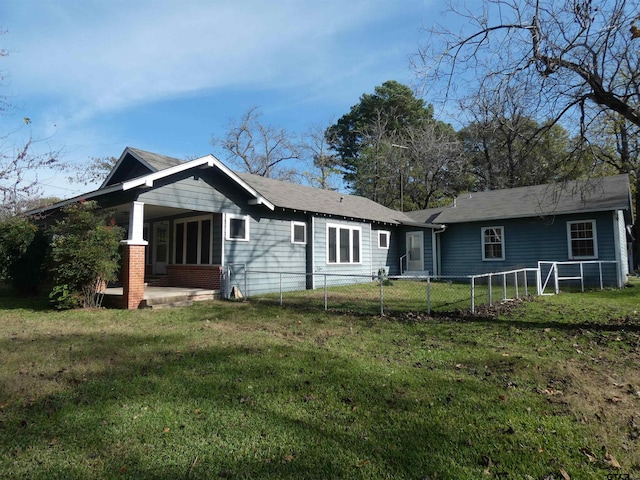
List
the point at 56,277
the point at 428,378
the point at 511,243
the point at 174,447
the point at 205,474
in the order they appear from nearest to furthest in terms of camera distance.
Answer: the point at 205,474
the point at 174,447
the point at 428,378
the point at 56,277
the point at 511,243

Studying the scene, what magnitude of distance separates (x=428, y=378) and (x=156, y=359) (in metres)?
3.66

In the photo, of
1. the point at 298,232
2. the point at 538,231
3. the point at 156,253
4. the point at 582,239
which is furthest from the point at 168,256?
the point at 582,239

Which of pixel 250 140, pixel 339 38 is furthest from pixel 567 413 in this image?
pixel 250 140

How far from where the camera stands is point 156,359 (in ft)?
17.3

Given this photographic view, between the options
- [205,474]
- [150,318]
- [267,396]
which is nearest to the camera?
[205,474]

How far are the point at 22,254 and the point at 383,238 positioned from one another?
14.3 metres

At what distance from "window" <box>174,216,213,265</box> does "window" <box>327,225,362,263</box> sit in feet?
16.1

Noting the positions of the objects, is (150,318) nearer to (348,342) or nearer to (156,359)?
(156,359)

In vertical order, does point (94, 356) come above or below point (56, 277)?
below

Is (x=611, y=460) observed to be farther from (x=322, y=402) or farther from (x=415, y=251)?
(x=415, y=251)

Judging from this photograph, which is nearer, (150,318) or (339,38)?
(150,318)

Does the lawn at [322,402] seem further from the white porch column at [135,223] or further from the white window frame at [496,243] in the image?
the white window frame at [496,243]

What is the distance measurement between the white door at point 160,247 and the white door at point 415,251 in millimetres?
11469

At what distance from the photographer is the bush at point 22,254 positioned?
11508 millimetres
